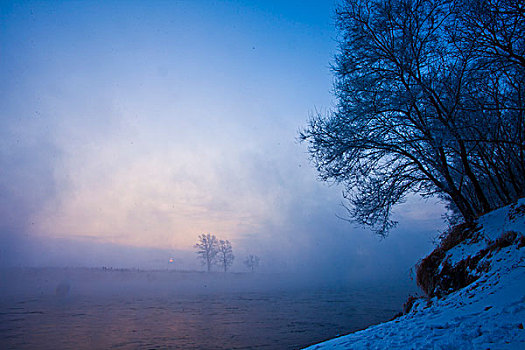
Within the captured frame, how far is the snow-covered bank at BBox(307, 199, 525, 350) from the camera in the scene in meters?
4.21

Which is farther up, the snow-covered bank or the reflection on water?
the snow-covered bank

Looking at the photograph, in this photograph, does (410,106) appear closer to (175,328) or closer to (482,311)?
(482,311)

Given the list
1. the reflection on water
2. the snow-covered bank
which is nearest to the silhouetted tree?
the snow-covered bank

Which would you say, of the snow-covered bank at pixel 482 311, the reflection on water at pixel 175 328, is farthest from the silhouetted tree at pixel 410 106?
the reflection on water at pixel 175 328

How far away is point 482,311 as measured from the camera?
493 cm

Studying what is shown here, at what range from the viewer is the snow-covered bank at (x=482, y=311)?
166 inches

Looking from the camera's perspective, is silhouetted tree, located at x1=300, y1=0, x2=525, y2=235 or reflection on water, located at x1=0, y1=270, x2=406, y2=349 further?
reflection on water, located at x1=0, y1=270, x2=406, y2=349

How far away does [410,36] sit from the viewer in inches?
359

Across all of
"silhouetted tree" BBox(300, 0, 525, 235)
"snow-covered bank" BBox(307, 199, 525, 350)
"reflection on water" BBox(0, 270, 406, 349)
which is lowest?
"reflection on water" BBox(0, 270, 406, 349)

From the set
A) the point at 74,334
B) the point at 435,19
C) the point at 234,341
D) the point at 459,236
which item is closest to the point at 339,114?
the point at 435,19

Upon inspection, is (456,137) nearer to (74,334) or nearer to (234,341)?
(234,341)

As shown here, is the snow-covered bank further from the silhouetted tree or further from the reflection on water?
the reflection on water

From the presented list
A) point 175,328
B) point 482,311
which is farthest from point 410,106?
point 175,328

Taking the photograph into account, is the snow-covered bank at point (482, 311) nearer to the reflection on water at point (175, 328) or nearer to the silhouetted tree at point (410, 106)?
the silhouetted tree at point (410, 106)
